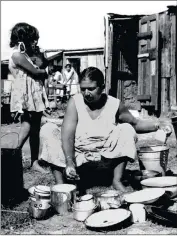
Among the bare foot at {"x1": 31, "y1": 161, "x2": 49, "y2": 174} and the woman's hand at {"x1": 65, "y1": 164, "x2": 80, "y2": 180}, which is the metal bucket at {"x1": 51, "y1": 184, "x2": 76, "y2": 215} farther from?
the bare foot at {"x1": 31, "y1": 161, "x2": 49, "y2": 174}

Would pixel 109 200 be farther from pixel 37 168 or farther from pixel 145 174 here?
pixel 37 168

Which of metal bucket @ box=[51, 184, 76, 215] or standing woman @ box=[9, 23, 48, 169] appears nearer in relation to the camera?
metal bucket @ box=[51, 184, 76, 215]

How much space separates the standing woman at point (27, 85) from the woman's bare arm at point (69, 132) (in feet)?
2.92

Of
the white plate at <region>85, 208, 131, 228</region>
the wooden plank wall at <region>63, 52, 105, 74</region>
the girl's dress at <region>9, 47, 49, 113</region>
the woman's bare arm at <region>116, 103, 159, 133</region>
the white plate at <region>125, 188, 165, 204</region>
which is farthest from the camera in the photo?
the wooden plank wall at <region>63, 52, 105, 74</region>

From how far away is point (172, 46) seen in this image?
8.88m

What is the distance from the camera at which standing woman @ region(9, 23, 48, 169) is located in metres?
4.46

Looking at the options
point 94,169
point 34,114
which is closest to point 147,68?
point 34,114

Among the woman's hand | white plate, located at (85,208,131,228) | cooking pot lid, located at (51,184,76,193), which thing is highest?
the woman's hand

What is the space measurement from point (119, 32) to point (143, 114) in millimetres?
2373

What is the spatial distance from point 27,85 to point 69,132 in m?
1.17

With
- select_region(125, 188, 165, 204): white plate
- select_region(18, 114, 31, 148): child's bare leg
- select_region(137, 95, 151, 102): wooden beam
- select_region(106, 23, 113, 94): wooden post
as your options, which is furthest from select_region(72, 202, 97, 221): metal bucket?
select_region(106, 23, 113, 94): wooden post

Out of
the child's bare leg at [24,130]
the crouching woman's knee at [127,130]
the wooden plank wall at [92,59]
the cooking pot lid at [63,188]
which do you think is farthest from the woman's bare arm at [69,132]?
the wooden plank wall at [92,59]

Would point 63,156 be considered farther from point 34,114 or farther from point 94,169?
point 34,114

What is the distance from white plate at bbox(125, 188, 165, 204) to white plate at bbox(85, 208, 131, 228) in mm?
232
